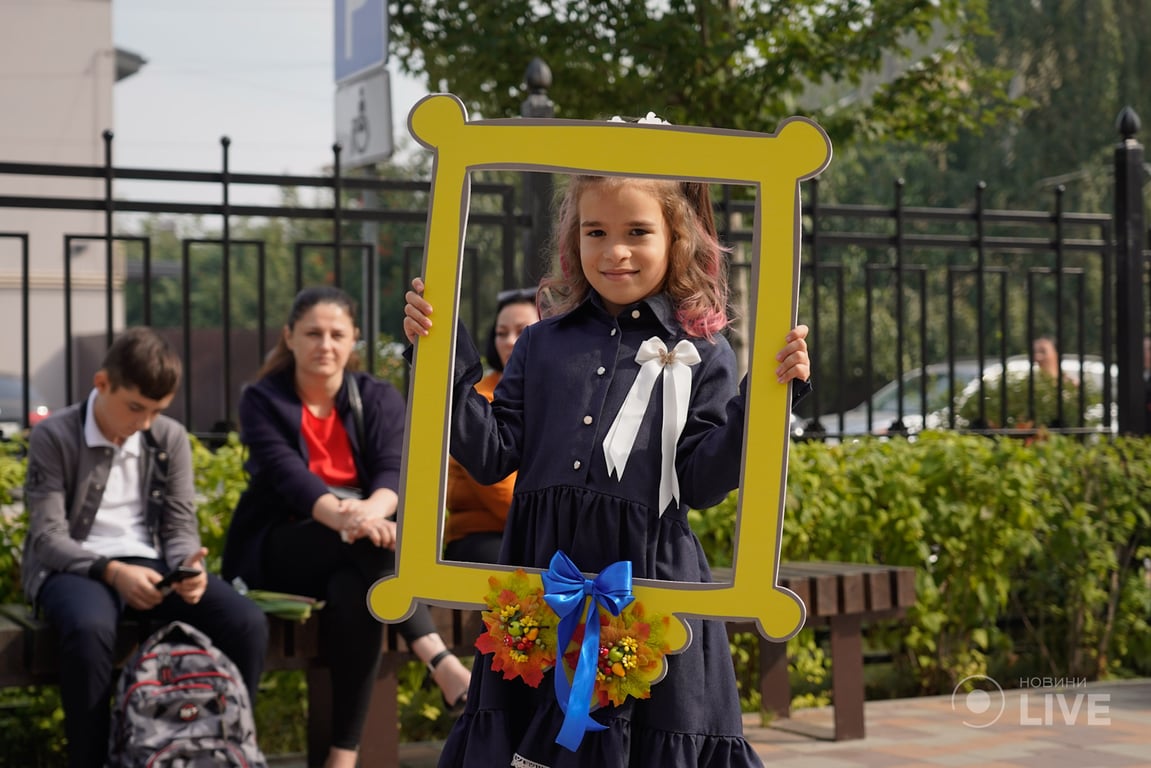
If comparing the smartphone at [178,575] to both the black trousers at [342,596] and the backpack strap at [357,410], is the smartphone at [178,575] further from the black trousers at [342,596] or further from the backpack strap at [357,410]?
the backpack strap at [357,410]

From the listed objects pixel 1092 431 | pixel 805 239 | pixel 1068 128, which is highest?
pixel 1068 128

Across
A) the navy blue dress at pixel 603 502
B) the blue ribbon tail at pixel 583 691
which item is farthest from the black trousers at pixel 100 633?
the blue ribbon tail at pixel 583 691

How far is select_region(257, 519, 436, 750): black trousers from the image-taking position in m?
4.30

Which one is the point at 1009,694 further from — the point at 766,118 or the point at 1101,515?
the point at 766,118

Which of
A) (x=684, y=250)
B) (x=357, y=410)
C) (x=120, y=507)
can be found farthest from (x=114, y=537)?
(x=684, y=250)

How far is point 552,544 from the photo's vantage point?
253cm

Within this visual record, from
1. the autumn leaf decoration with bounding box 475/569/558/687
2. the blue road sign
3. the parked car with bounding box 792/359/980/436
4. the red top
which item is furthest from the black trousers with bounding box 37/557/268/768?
the parked car with bounding box 792/359/980/436

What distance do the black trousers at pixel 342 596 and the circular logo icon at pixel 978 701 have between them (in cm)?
245

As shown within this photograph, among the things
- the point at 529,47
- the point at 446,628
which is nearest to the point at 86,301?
the point at 529,47

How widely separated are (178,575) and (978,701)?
11.6ft

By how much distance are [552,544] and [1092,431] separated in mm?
5908

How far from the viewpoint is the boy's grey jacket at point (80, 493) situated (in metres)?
4.13

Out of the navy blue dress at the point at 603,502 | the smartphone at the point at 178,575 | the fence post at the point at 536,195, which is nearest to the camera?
the navy blue dress at the point at 603,502

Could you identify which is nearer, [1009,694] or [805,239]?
[1009,694]
